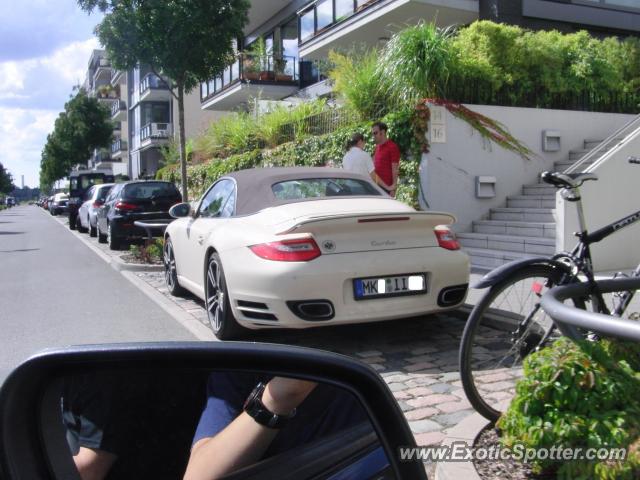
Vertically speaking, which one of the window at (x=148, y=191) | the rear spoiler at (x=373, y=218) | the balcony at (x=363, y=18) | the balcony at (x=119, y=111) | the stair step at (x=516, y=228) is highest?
the balcony at (x=119, y=111)

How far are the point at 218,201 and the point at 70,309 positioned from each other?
2.57m

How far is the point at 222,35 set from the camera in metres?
14.6

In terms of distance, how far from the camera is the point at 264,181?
6.25 m

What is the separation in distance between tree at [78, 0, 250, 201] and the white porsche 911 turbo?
915 centimetres

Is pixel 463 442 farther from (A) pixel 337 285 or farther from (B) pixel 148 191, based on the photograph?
(B) pixel 148 191

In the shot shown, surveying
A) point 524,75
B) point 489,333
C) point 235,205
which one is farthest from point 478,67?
point 489,333

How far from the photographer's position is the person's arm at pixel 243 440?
45.6 inches

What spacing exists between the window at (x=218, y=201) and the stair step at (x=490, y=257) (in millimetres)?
4493

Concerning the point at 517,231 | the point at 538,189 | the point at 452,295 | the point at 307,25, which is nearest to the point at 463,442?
the point at 452,295

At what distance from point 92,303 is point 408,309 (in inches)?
190

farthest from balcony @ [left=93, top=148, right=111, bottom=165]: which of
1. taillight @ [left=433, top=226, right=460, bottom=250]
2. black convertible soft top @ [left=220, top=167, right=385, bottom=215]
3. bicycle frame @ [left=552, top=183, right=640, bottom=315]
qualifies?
bicycle frame @ [left=552, top=183, right=640, bottom=315]

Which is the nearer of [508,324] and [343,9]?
[508,324]

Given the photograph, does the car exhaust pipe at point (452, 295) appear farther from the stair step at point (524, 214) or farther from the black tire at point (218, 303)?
the stair step at point (524, 214)

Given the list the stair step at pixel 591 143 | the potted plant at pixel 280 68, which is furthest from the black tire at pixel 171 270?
the potted plant at pixel 280 68
